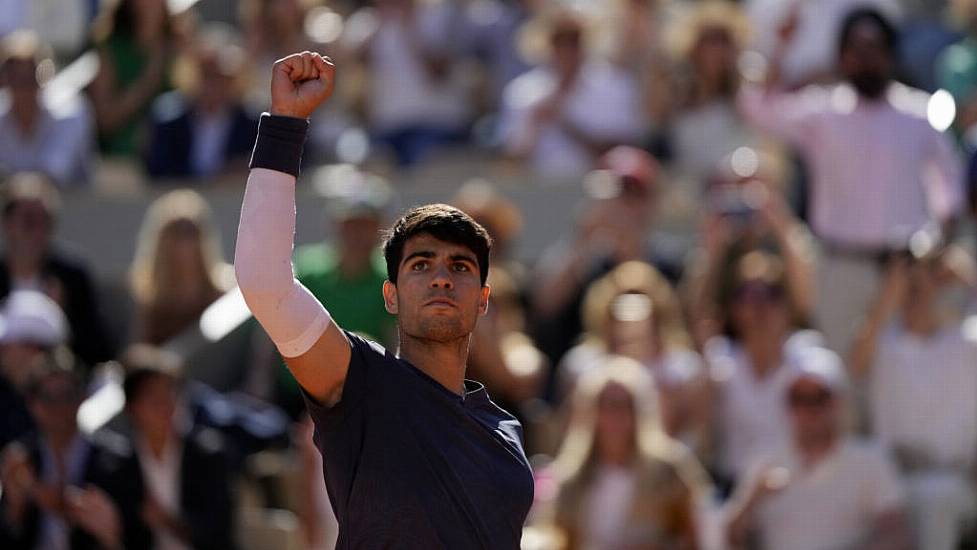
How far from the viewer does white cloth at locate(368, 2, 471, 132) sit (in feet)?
37.5

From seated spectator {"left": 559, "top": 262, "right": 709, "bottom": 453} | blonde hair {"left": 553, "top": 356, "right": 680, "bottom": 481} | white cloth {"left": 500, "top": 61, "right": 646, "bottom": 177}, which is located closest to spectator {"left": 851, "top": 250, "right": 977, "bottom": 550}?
seated spectator {"left": 559, "top": 262, "right": 709, "bottom": 453}

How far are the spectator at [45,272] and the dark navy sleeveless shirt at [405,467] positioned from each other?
6075mm

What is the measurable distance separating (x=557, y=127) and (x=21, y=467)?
3.58 m

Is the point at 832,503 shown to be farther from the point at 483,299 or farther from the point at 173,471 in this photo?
the point at 483,299

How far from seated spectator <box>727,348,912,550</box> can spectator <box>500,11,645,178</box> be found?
2.81 meters

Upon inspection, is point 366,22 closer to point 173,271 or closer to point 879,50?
point 173,271

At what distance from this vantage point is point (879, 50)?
912 centimetres

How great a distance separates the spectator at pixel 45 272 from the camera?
9.99 meters

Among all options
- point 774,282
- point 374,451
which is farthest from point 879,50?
point 374,451

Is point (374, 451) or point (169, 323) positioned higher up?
point (374, 451)

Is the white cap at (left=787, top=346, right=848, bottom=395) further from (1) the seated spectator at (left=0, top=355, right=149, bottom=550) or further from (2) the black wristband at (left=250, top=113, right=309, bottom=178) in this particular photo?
(2) the black wristband at (left=250, top=113, right=309, bottom=178)

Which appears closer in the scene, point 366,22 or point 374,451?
point 374,451

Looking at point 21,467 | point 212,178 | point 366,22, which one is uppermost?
point 366,22

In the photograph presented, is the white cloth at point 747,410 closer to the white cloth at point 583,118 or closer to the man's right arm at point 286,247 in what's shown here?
the white cloth at point 583,118
